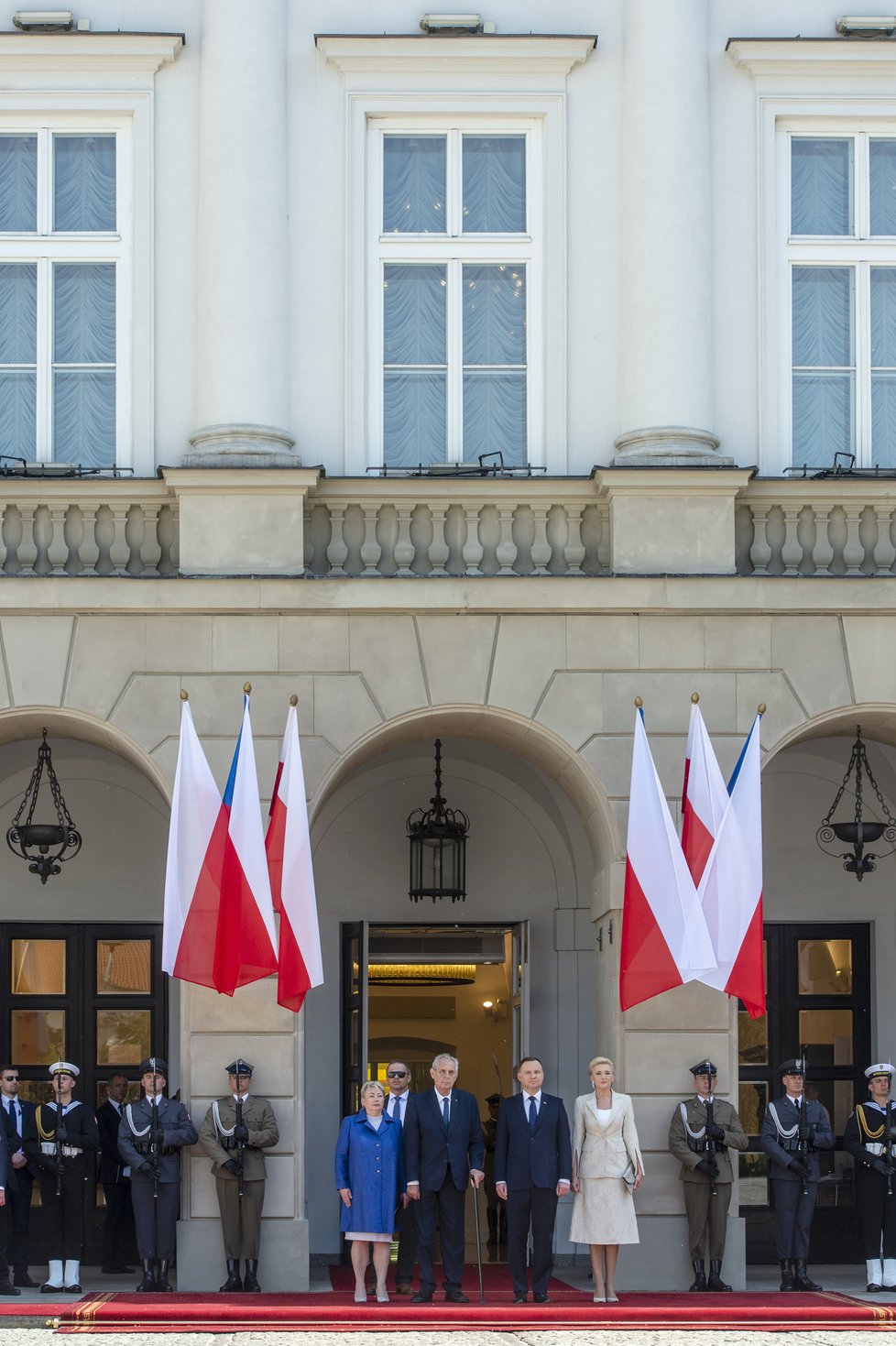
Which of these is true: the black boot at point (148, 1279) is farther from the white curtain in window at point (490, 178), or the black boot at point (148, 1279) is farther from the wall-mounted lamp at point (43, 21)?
the wall-mounted lamp at point (43, 21)

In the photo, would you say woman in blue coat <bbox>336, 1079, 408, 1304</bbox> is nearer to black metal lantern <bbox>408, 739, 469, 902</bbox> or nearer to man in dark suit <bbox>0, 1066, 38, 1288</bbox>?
man in dark suit <bbox>0, 1066, 38, 1288</bbox>

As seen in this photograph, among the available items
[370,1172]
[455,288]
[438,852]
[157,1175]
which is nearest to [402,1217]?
[370,1172]

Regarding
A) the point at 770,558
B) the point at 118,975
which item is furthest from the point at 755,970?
the point at 118,975

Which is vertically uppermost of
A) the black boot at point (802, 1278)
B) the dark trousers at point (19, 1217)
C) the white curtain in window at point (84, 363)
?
the white curtain in window at point (84, 363)

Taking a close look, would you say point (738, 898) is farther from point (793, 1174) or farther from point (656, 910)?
point (793, 1174)

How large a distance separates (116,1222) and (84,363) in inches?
234

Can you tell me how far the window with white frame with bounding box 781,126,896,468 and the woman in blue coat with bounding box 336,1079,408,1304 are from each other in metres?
5.54

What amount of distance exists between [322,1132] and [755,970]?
14.8ft

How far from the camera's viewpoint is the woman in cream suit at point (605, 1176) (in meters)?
13.0

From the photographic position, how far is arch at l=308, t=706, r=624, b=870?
46.1ft

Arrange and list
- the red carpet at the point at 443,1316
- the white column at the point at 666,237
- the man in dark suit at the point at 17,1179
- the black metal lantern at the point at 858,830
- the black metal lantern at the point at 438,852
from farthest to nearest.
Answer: the black metal lantern at the point at 438,852 < the black metal lantern at the point at 858,830 < the white column at the point at 666,237 < the man in dark suit at the point at 17,1179 < the red carpet at the point at 443,1316

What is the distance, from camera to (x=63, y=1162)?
1393cm

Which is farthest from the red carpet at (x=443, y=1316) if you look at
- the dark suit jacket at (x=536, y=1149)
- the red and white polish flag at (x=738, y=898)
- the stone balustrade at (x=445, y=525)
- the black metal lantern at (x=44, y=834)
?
the stone balustrade at (x=445, y=525)

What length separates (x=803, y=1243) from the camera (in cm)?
1388
